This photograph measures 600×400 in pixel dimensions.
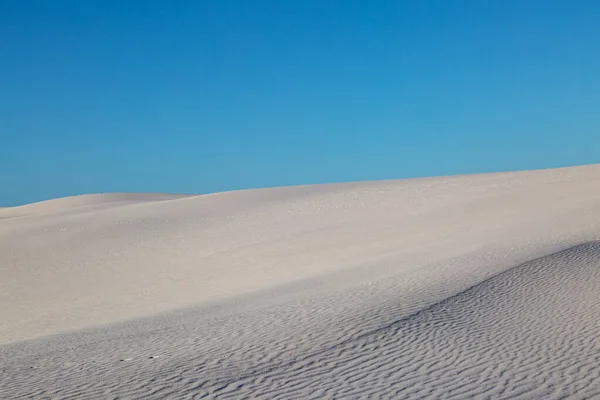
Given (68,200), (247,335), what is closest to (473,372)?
(247,335)

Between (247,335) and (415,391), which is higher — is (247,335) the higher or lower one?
the higher one

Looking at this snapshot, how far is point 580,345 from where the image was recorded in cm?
732

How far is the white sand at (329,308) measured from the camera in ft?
21.4

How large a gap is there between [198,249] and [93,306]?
821cm

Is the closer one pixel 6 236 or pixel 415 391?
pixel 415 391

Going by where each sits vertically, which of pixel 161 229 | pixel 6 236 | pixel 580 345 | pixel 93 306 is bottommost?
pixel 580 345

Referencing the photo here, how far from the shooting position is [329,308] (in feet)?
31.6

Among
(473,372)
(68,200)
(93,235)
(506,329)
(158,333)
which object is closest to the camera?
(473,372)

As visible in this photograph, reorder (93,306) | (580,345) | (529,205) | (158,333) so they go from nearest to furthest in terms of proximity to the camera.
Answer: (580,345) < (158,333) < (93,306) < (529,205)

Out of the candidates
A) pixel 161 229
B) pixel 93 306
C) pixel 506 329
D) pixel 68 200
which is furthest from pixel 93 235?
pixel 68 200

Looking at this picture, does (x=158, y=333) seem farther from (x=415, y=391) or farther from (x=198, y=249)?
(x=198, y=249)

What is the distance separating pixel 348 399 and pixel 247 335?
110 inches

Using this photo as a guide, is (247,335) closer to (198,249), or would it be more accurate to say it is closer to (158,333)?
(158,333)

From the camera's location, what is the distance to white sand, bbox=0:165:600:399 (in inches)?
257
